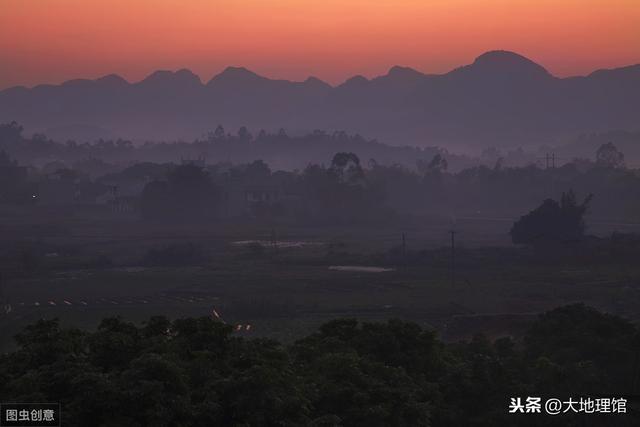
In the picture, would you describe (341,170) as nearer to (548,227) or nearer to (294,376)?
(548,227)

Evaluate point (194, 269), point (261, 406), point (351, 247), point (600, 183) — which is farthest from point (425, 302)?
point (600, 183)

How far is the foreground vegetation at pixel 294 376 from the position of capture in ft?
56.6

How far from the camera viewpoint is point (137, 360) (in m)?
17.9

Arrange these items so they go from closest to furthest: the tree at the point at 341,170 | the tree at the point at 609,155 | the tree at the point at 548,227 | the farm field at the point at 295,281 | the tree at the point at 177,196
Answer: the farm field at the point at 295,281 < the tree at the point at 548,227 < the tree at the point at 177,196 < the tree at the point at 341,170 < the tree at the point at 609,155

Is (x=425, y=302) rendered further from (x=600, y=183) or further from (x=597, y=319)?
(x=600, y=183)

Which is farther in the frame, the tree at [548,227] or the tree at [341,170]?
the tree at [341,170]

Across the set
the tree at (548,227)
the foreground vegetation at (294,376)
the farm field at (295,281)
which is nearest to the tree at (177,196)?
the farm field at (295,281)

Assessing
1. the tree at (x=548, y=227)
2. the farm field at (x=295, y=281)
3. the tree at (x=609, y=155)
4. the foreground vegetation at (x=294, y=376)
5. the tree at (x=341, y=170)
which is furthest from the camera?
the tree at (x=609, y=155)

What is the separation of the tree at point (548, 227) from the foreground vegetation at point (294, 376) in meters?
46.3

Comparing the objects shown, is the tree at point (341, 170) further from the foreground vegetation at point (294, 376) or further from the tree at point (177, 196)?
the foreground vegetation at point (294, 376)

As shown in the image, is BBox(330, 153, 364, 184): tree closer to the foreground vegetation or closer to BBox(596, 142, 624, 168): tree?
BBox(596, 142, 624, 168): tree

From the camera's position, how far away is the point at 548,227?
75.0 metres

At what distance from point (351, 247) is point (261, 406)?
66013 mm

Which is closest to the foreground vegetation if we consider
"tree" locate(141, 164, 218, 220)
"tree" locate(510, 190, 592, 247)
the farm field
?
the farm field
